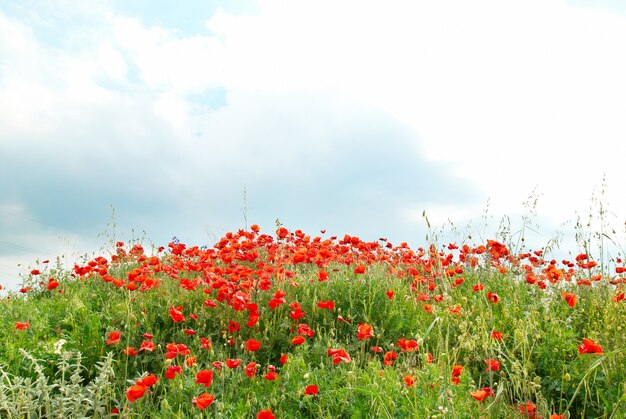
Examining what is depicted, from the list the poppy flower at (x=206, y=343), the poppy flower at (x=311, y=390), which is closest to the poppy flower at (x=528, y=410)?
the poppy flower at (x=311, y=390)

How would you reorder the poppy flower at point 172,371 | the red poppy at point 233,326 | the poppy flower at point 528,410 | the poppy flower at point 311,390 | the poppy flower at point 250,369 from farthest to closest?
the red poppy at point 233,326 → the poppy flower at point 250,369 → the poppy flower at point 172,371 → the poppy flower at point 311,390 → the poppy flower at point 528,410

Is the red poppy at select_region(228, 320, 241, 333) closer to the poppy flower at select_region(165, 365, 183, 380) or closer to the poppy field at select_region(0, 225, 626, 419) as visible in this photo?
the poppy field at select_region(0, 225, 626, 419)

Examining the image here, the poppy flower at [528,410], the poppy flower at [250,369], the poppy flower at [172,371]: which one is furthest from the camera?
the poppy flower at [250,369]

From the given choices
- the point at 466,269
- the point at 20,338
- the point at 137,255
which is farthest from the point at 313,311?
the point at 137,255

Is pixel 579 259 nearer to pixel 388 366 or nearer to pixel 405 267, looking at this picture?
pixel 405 267

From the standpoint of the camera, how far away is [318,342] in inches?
→ 187

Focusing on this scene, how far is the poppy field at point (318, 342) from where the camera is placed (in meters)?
3.60

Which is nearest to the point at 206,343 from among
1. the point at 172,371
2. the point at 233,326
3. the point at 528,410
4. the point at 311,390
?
the point at 233,326

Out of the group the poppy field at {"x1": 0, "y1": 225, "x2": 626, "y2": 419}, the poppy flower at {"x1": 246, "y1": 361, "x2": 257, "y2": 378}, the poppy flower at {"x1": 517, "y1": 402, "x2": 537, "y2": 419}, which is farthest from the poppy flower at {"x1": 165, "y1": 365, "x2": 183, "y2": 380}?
the poppy flower at {"x1": 517, "y1": 402, "x2": 537, "y2": 419}

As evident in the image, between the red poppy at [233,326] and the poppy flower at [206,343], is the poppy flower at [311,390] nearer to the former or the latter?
the poppy flower at [206,343]

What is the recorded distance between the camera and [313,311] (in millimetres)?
5281

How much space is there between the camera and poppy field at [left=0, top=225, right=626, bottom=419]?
3600 millimetres

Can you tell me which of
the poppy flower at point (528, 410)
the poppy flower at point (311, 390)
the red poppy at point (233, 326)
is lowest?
the poppy flower at point (528, 410)

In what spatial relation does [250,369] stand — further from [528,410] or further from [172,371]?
[528,410]
